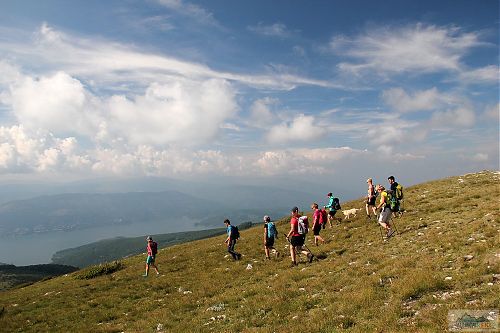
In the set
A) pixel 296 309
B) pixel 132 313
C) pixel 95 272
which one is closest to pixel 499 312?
pixel 296 309

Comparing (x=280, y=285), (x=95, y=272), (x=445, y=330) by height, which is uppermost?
(x=445, y=330)

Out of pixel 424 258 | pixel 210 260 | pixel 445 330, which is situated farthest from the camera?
pixel 210 260

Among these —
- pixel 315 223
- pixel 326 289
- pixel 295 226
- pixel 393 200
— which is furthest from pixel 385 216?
pixel 326 289

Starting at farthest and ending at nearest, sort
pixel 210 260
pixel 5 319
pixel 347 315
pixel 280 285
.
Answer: pixel 210 260 → pixel 5 319 → pixel 280 285 → pixel 347 315

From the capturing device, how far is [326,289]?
1398 centimetres

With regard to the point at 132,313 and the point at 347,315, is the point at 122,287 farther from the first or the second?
the point at 347,315

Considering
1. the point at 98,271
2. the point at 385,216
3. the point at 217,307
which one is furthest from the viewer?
the point at 98,271

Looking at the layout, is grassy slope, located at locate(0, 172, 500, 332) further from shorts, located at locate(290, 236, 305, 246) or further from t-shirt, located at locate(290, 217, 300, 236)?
t-shirt, located at locate(290, 217, 300, 236)

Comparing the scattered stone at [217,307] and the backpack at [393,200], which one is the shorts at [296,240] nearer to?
the scattered stone at [217,307]

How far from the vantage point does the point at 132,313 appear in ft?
56.4

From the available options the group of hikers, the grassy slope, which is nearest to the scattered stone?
the grassy slope

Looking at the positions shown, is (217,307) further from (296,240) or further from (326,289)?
(296,240)

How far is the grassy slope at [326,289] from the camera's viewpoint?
408 inches

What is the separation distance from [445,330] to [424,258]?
700 centimetres
